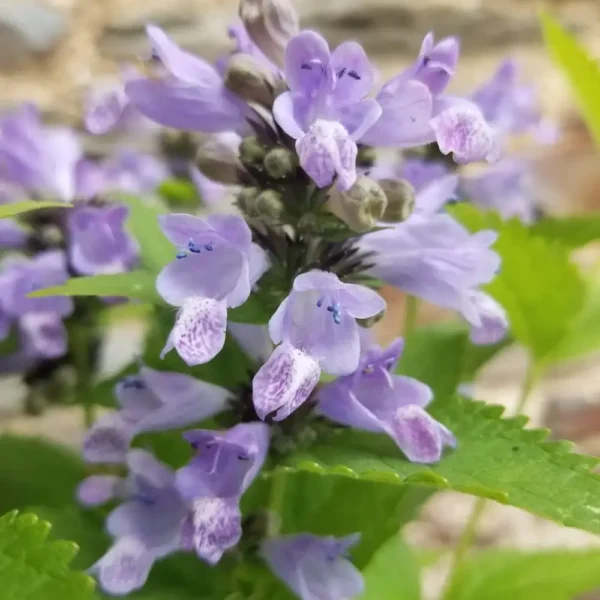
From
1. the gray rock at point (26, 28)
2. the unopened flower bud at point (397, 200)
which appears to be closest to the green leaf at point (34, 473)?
the unopened flower bud at point (397, 200)

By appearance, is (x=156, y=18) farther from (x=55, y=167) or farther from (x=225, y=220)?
(x=225, y=220)

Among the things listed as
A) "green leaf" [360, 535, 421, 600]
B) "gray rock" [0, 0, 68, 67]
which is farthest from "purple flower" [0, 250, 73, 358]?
"gray rock" [0, 0, 68, 67]

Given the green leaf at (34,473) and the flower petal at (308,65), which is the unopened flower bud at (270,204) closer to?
the flower petal at (308,65)

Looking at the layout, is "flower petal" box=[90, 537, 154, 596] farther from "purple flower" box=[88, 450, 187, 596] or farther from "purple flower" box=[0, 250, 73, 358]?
"purple flower" box=[0, 250, 73, 358]

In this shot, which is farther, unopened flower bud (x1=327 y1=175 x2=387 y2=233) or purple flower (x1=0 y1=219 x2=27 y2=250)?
purple flower (x1=0 y1=219 x2=27 y2=250)

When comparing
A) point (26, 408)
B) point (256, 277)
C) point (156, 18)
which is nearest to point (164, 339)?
point (256, 277)

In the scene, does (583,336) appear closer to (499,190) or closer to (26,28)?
(499,190)
